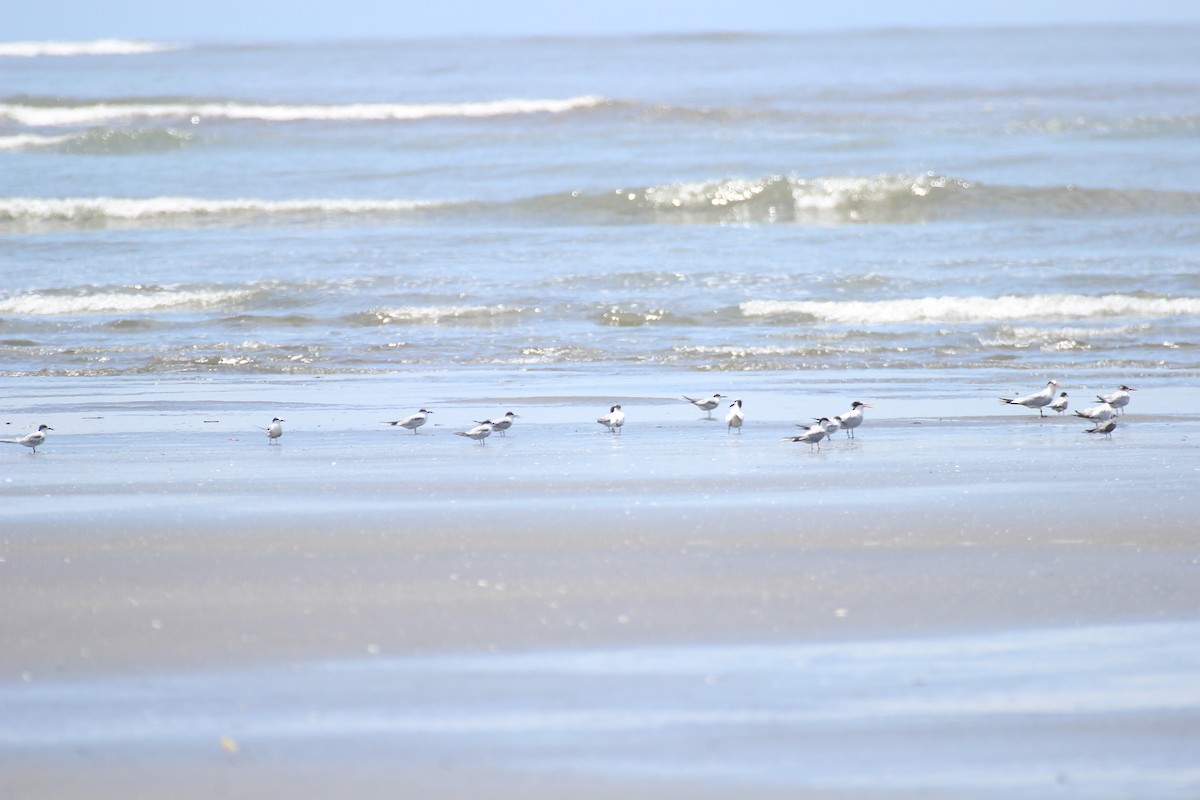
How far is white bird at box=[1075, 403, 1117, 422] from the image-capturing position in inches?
356

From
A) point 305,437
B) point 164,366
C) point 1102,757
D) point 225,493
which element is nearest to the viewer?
point 1102,757

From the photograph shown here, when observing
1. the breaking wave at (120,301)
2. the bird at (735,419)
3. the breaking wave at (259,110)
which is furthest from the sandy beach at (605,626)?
the breaking wave at (259,110)

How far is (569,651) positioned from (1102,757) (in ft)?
5.13

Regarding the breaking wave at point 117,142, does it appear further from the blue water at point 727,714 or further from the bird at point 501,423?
the blue water at point 727,714

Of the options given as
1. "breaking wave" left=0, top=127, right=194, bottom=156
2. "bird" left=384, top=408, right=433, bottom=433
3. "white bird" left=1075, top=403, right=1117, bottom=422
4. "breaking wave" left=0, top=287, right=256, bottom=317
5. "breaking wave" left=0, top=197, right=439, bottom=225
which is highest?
"breaking wave" left=0, top=127, right=194, bottom=156

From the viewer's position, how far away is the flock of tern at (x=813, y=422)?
27.6 ft

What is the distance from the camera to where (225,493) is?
22.6 feet

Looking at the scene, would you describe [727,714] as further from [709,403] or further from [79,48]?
[79,48]

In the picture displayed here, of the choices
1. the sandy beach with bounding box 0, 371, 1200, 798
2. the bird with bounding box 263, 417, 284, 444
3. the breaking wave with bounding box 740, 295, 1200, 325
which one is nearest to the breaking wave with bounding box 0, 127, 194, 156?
the breaking wave with bounding box 740, 295, 1200, 325

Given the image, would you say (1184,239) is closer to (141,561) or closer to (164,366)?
(164,366)

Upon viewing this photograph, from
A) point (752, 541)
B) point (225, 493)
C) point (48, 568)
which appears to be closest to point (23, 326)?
point (225, 493)

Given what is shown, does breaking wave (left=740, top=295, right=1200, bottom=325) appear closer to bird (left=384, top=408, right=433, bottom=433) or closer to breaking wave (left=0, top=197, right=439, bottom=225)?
bird (left=384, top=408, right=433, bottom=433)

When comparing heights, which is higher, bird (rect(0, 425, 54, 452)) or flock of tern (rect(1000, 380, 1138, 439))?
flock of tern (rect(1000, 380, 1138, 439))

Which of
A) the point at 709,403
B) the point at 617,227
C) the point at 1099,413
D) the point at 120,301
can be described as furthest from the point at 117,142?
the point at 1099,413
